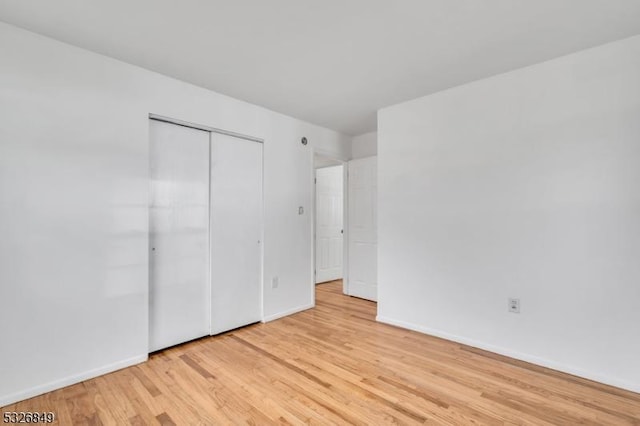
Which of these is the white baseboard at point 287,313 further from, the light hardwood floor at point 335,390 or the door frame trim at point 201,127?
the door frame trim at point 201,127

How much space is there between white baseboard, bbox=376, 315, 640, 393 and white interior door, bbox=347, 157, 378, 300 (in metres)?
1.07

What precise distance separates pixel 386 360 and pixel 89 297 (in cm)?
239

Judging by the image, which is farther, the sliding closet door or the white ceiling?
the sliding closet door

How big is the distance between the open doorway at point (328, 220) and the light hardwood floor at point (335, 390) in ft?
9.01

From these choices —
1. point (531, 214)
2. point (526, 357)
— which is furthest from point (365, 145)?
point (526, 357)

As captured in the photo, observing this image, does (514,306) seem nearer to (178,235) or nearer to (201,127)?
(178,235)

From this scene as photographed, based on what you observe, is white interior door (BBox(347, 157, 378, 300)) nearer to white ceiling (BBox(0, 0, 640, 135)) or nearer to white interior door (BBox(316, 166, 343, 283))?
white interior door (BBox(316, 166, 343, 283))

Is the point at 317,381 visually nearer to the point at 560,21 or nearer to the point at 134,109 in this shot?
the point at 134,109

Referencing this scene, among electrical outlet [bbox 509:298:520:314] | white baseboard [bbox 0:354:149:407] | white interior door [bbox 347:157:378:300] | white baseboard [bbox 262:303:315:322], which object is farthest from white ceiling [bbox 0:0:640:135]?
white baseboard [bbox 262:303:315:322]

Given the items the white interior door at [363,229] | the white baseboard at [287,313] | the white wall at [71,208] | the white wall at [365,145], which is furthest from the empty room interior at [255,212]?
the white wall at [365,145]

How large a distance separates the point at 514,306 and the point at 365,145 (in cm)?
290

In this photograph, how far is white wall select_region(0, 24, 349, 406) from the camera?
76.9 inches

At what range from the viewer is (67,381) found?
2.11 metres

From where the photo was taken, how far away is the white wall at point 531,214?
214 centimetres
